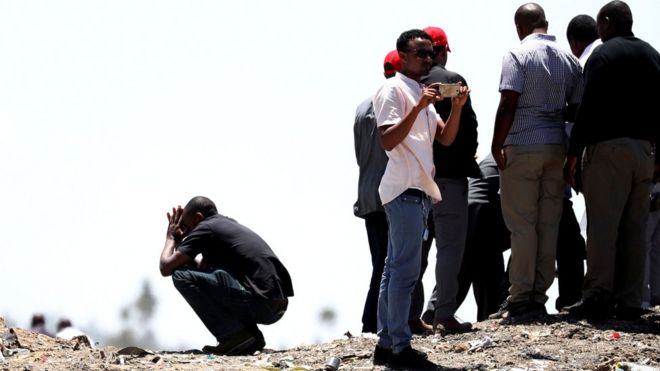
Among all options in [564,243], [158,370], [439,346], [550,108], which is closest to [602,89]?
[550,108]

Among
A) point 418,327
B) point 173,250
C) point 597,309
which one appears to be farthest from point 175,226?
point 597,309

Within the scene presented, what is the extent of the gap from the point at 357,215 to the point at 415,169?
8.07 feet

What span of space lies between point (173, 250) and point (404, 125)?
3.15m

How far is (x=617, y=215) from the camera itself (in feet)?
36.0

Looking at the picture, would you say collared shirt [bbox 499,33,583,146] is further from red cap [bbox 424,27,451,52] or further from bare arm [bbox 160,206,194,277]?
bare arm [bbox 160,206,194,277]

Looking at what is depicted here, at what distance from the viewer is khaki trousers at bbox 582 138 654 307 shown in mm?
10953

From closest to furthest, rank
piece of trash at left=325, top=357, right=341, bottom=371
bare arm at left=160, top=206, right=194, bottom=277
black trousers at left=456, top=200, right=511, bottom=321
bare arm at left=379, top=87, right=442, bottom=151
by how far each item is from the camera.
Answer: bare arm at left=379, top=87, right=442, bottom=151, piece of trash at left=325, top=357, right=341, bottom=371, bare arm at left=160, top=206, right=194, bottom=277, black trousers at left=456, top=200, right=511, bottom=321

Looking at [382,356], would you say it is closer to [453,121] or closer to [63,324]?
[453,121]

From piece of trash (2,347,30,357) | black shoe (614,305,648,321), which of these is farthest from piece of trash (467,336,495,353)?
piece of trash (2,347,30,357)

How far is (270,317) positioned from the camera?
1150 cm

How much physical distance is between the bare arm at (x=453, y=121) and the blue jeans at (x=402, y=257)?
48 centimetres

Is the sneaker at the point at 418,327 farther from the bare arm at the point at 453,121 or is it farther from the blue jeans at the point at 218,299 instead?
the bare arm at the point at 453,121

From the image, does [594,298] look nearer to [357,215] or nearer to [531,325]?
[531,325]

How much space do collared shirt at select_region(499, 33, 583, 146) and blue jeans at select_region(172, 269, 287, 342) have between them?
241cm
